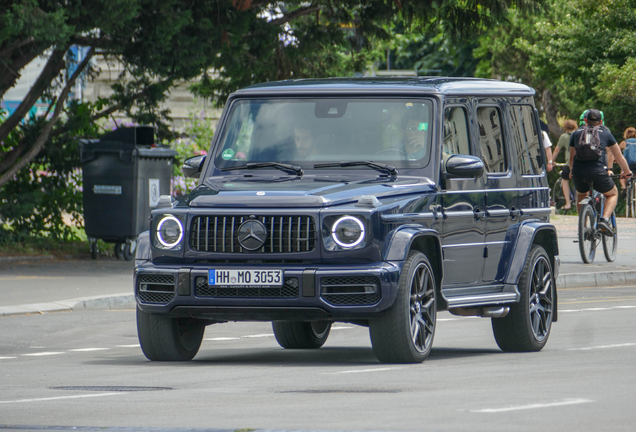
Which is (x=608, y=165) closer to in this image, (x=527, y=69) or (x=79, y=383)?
(x=79, y=383)

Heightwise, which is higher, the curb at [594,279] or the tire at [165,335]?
the tire at [165,335]

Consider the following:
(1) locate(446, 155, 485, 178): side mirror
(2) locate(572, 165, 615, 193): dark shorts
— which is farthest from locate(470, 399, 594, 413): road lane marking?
(2) locate(572, 165, 615, 193): dark shorts

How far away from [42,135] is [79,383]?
1179 cm

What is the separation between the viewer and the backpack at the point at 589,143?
16562 mm

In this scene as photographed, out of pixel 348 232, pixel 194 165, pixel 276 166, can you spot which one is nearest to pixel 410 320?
pixel 348 232

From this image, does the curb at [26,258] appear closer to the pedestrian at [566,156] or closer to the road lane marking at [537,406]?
the pedestrian at [566,156]

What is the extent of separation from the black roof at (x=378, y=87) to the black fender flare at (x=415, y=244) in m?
1.13

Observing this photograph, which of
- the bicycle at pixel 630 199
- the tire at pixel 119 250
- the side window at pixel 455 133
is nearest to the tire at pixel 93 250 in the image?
the tire at pixel 119 250

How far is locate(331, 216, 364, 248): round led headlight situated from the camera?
790 centimetres

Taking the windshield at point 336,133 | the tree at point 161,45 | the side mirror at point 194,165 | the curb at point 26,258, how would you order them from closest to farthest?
the windshield at point 336,133, the side mirror at point 194,165, the tree at point 161,45, the curb at point 26,258

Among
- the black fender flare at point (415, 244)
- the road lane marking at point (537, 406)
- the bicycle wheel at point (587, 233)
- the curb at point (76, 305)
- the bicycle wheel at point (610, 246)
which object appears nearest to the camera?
the road lane marking at point (537, 406)

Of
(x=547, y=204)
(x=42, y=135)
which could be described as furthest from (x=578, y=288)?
(x=42, y=135)

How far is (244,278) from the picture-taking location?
26.3 ft

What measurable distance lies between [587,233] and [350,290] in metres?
10.1
